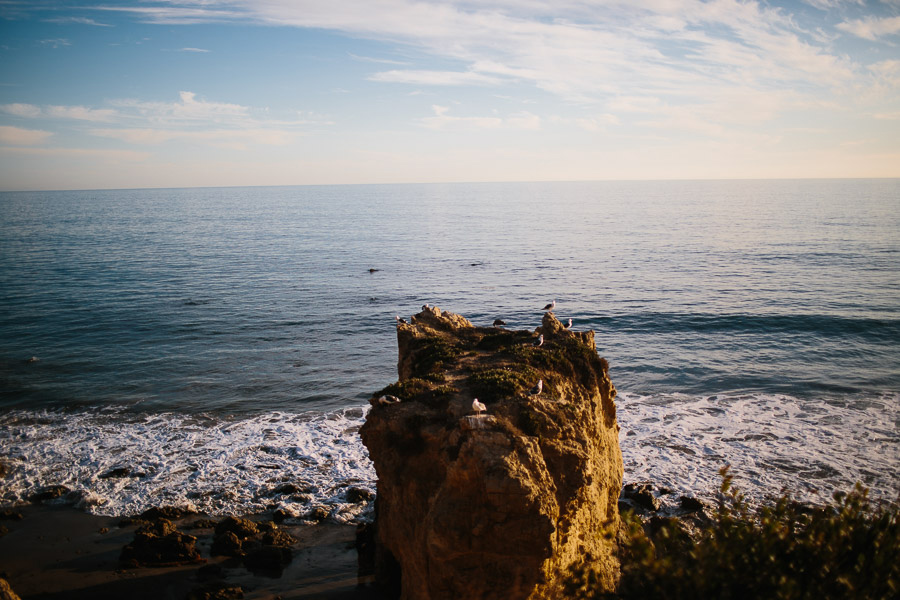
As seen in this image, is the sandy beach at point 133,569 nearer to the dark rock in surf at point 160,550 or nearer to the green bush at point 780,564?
the dark rock in surf at point 160,550

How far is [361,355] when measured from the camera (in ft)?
137

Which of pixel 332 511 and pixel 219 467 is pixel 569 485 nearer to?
pixel 332 511

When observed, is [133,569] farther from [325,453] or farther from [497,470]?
[497,470]

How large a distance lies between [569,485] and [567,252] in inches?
3039

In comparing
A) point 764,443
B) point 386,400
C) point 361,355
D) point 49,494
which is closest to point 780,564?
point 386,400

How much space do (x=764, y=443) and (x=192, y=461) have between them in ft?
91.3

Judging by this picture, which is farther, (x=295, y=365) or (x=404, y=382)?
(x=295, y=365)

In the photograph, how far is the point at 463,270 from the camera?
75250 millimetres

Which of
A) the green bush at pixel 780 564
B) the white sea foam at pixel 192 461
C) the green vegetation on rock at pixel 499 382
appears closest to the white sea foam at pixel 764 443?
the green vegetation on rock at pixel 499 382

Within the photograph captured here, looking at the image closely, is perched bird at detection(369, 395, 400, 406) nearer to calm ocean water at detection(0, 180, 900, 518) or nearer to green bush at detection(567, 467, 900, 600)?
green bush at detection(567, 467, 900, 600)

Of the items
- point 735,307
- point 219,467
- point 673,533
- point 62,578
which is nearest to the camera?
Result: point 673,533

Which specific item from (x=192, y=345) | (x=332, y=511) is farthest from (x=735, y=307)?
(x=192, y=345)

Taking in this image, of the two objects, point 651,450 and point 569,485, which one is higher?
point 569,485

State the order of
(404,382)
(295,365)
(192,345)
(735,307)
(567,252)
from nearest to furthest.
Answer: (404,382), (295,365), (192,345), (735,307), (567,252)
